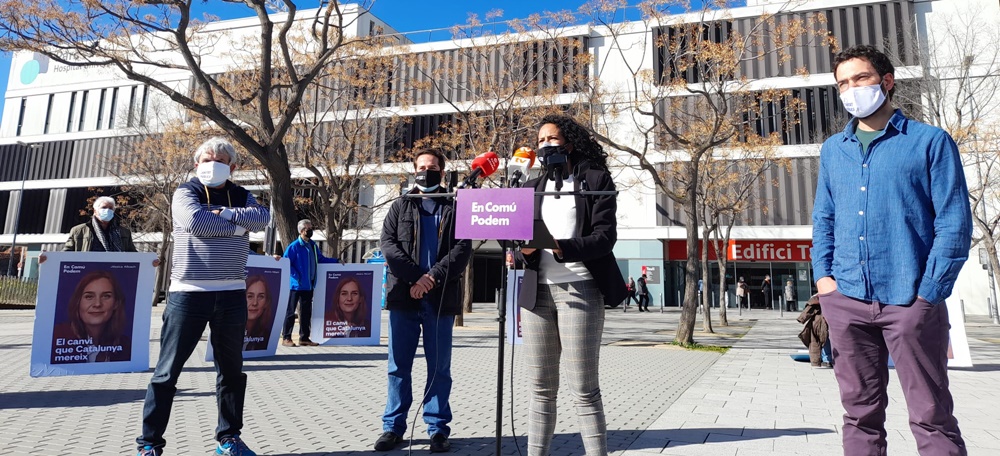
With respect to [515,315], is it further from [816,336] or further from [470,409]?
[816,336]

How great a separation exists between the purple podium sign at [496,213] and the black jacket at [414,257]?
99 cm

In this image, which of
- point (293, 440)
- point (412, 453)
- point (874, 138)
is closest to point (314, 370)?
point (293, 440)

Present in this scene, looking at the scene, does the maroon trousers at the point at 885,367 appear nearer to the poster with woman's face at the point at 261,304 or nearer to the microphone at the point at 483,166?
the microphone at the point at 483,166

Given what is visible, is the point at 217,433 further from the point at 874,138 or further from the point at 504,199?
the point at 874,138

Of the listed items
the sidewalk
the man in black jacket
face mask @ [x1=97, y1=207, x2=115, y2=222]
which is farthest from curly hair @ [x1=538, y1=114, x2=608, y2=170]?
face mask @ [x1=97, y1=207, x2=115, y2=222]

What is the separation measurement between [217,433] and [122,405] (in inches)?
84.6

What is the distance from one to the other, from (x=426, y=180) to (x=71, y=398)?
3.95m

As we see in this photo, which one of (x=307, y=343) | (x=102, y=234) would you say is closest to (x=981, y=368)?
(x=307, y=343)

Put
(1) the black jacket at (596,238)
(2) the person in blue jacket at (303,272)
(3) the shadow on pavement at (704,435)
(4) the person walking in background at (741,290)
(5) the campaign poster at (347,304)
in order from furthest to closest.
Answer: (4) the person walking in background at (741,290)
(5) the campaign poster at (347,304)
(2) the person in blue jacket at (303,272)
(3) the shadow on pavement at (704,435)
(1) the black jacket at (596,238)

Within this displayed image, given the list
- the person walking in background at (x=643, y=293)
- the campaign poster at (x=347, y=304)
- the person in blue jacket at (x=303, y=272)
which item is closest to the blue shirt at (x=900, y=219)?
the person in blue jacket at (x=303, y=272)

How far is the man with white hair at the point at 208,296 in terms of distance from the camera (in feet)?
11.4

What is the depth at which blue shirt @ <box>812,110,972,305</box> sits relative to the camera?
2.41m

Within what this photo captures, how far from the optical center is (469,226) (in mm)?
3018

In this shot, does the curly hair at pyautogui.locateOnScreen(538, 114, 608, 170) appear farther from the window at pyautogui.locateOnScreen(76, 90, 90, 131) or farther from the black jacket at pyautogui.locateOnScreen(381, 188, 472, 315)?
the window at pyautogui.locateOnScreen(76, 90, 90, 131)
